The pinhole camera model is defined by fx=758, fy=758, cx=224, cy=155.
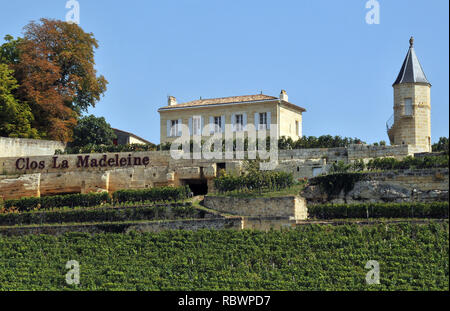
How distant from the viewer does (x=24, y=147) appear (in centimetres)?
4047

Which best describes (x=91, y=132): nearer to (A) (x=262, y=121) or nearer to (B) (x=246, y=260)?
(A) (x=262, y=121)

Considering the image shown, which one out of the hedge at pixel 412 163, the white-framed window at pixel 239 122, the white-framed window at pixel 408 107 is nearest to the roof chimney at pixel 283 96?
the white-framed window at pixel 239 122

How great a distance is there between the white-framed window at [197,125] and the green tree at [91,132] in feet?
19.0

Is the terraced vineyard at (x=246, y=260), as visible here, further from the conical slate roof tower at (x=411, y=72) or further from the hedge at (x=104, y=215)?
the conical slate roof tower at (x=411, y=72)

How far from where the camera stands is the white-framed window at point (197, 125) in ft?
136

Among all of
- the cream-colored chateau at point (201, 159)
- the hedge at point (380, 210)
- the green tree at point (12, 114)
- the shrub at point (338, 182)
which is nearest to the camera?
the hedge at point (380, 210)

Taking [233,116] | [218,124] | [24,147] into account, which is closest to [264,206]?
[233,116]

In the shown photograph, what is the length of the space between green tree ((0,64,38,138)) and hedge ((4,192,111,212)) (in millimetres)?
6684

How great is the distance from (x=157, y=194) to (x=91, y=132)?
10.8m

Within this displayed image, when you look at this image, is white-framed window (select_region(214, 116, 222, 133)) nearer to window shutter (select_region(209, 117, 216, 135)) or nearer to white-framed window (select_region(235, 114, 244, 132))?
window shutter (select_region(209, 117, 216, 135))
